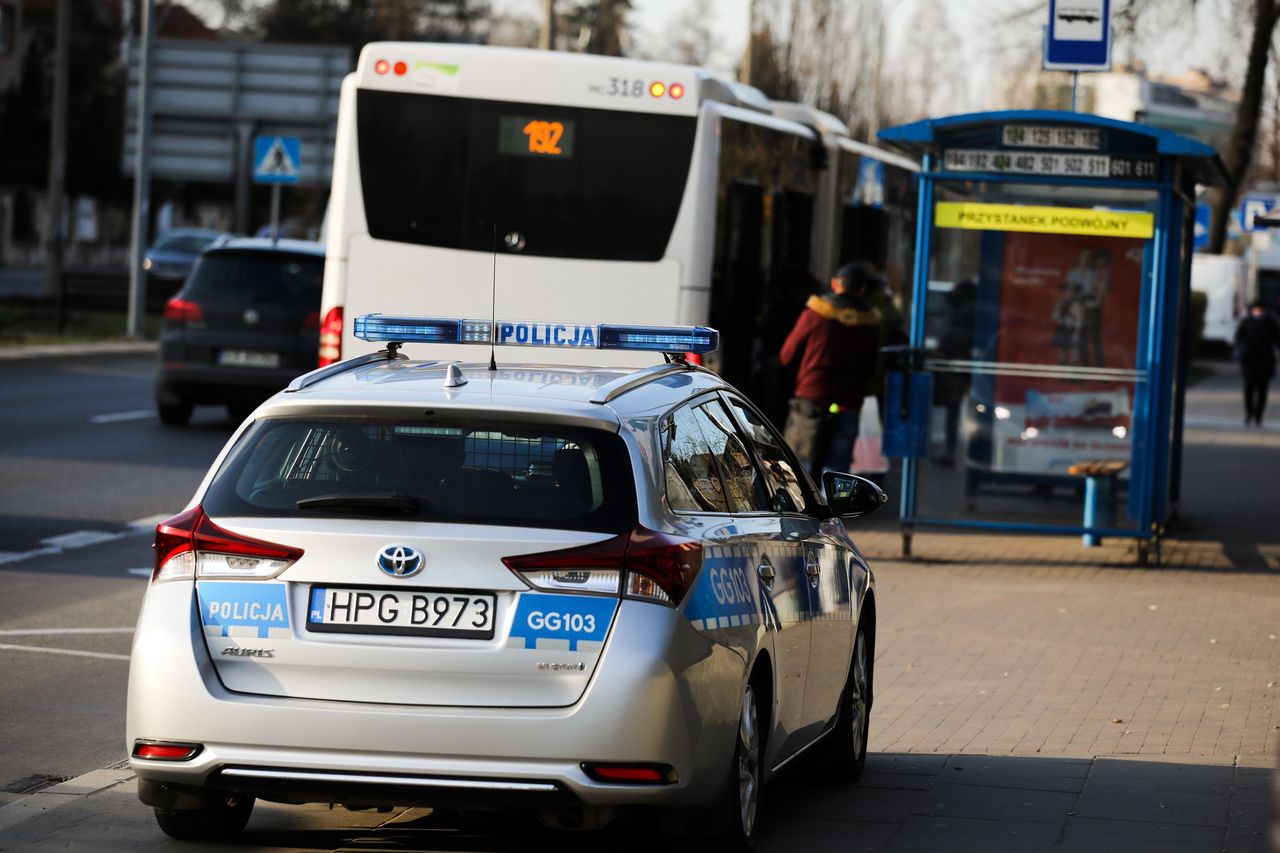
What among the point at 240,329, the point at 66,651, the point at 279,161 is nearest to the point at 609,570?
the point at 66,651

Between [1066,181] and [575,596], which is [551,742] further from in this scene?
[1066,181]

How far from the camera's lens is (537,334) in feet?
23.6

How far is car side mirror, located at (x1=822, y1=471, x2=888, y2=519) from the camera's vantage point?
7.50m

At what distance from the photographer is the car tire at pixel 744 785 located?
19.8 feet

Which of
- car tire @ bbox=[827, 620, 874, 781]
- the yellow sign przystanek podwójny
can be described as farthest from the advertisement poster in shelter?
car tire @ bbox=[827, 620, 874, 781]

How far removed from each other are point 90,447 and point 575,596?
14.9m

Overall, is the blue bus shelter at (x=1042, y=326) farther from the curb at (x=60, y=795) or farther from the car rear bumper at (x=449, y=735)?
the car rear bumper at (x=449, y=735)

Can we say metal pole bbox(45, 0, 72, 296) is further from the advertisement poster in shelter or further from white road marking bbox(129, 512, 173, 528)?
the advertisement poster in shelter

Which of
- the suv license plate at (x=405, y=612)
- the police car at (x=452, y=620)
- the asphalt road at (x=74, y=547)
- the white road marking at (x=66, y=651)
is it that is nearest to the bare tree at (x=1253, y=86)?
the asphalt road at (x=74, y=547)

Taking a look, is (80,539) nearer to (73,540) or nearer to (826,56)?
(73,540)

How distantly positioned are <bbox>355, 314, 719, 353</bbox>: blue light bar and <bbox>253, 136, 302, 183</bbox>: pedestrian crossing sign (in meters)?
27.3

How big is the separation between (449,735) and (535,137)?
10.5m

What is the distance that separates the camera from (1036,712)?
9.30 metres

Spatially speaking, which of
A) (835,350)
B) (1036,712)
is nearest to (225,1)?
(835,350)
